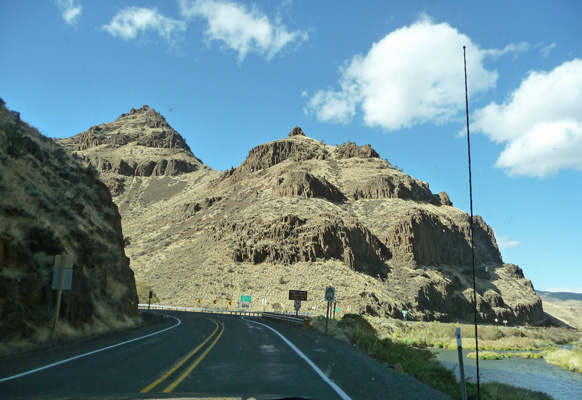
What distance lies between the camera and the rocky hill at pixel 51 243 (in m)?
13.4

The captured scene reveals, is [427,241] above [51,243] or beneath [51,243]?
above

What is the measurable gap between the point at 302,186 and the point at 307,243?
22.8 m

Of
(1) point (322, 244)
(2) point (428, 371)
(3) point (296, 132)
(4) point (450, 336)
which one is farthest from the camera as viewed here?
(3) point (296, 132)

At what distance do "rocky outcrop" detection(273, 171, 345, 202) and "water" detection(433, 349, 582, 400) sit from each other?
205 ft

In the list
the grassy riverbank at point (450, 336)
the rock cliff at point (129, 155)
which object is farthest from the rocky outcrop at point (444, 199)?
the rock cliff at point (129, 155)

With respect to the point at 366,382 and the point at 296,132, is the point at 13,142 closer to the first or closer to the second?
the point at 366,382

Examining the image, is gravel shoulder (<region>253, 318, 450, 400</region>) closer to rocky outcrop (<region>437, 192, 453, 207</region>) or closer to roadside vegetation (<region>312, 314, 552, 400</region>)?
roadside vegetation (<region>312, 314, 552, 400</region>)

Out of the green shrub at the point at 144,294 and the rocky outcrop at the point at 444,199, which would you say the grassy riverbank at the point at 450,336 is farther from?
the rocky outcrop at the point at 444,199

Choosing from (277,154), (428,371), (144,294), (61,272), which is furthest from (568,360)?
(277,154)

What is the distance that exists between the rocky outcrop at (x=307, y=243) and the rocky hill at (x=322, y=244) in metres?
0.21

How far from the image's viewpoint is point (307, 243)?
7544cm

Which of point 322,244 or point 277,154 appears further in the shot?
point 277,154

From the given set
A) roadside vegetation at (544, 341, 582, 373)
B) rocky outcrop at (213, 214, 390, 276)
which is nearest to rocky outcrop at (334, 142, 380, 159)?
rocky outcrop at (213, 214, 390, 276)

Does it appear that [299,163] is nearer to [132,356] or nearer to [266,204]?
[266,204]
